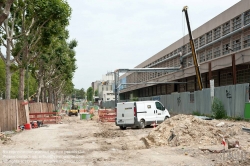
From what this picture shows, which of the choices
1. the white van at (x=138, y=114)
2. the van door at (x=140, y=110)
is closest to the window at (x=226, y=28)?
the white van at (x=138, y=114)

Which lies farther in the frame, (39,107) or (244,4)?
(39,107)

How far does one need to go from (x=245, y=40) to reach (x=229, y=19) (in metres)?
3.68

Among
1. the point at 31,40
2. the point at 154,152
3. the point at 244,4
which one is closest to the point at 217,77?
the point at 244,4

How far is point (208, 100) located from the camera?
29.5 meters

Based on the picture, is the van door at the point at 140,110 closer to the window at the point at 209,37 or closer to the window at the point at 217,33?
the window at the point at 217,33

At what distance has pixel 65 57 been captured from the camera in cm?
4400

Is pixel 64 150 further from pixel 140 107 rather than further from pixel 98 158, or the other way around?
pixel 140 107

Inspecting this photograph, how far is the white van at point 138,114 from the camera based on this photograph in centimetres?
2266

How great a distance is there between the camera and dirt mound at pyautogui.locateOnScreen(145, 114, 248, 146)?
514 inches

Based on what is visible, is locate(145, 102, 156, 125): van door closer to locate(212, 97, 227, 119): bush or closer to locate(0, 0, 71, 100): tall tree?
locate(212, 97, 227, 119): bush

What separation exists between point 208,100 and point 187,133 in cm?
1656

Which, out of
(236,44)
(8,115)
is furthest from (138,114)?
(236,44)

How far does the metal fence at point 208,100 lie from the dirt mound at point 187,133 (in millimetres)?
8334

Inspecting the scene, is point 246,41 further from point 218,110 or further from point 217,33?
point 218,110
